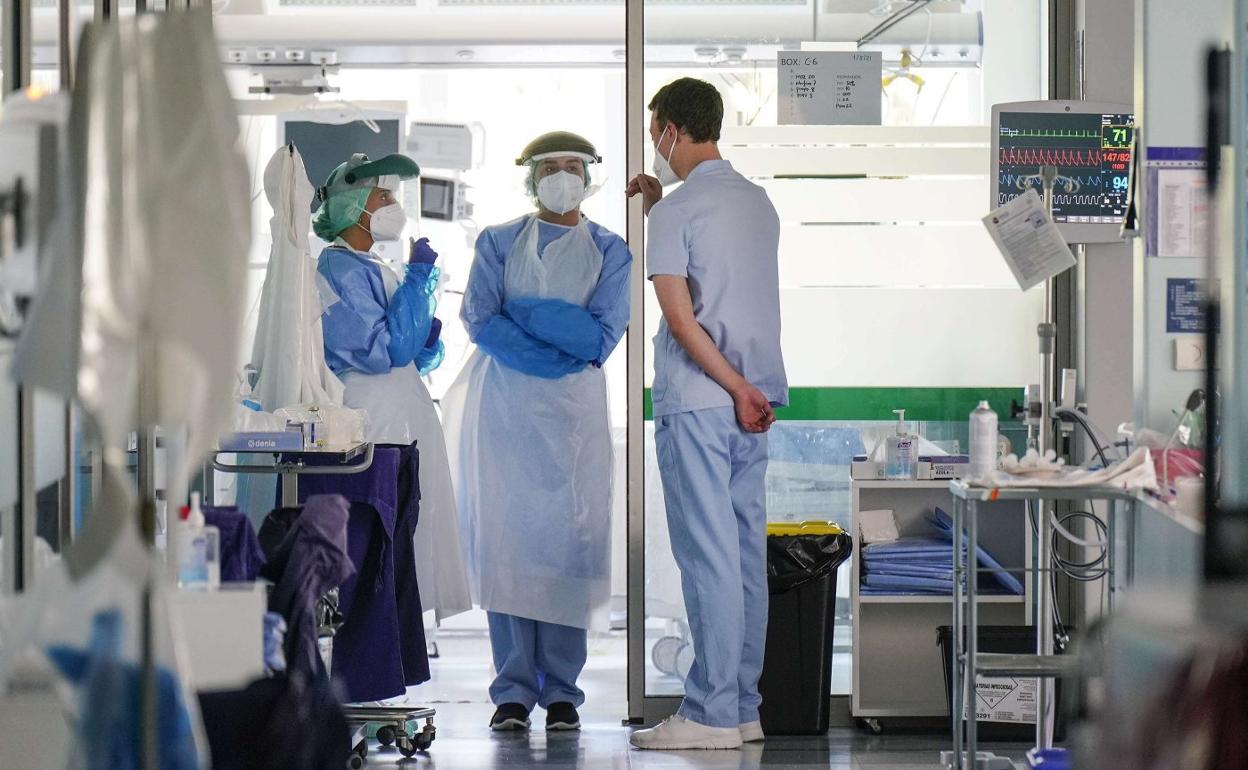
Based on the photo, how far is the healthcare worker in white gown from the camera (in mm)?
4105

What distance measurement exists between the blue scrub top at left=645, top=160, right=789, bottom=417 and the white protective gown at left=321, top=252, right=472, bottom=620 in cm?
77

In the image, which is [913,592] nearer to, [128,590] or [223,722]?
[223,722]

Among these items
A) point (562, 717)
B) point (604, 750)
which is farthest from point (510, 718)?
point (604, 750)

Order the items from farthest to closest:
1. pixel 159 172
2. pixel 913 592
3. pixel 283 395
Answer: pixel 913 592 < pixel 283 395 < pixel 159 172

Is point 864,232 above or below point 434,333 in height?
above

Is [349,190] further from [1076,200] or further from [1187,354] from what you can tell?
[1187,354]

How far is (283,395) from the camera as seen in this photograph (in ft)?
12.1

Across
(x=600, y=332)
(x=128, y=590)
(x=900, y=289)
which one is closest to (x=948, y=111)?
(x=900, y=289)

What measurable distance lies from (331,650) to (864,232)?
1.94m

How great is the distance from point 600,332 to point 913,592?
116cm

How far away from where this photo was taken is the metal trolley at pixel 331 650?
3343 millimetres

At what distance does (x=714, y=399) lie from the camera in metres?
3.85

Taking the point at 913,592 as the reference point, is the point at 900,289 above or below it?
above

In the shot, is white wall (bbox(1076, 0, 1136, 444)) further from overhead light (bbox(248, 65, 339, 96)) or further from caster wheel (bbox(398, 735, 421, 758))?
overhead light (bbox(248, 65, 339, 96))
